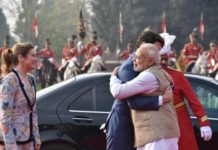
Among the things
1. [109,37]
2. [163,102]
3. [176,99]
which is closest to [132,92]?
[163,102]

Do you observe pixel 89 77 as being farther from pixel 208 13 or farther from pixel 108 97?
pixel 208 13

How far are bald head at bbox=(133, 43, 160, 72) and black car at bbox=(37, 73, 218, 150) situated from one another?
2139mm

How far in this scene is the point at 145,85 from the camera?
200 inches

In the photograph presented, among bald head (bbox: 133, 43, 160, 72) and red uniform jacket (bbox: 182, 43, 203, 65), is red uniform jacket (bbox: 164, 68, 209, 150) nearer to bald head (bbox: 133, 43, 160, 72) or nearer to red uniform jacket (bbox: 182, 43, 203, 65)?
bald head (bbox: 133, 43, 160, 72)

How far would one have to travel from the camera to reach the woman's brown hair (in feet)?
17.9

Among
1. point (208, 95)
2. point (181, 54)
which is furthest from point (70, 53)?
point (208, 95)

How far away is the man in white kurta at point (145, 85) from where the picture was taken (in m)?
5.05

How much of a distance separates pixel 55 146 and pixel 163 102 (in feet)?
7.95

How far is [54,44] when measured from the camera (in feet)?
201

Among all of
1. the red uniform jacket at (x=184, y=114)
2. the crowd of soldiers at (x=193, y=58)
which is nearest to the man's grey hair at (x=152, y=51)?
the red uniform jacket at (x=184, y=114)

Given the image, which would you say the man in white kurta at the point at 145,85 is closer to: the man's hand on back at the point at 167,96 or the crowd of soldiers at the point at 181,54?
the man's hand on back at the point at 167,96

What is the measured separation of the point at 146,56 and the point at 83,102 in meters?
2.38

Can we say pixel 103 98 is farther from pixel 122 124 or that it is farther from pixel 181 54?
pixel 181 54

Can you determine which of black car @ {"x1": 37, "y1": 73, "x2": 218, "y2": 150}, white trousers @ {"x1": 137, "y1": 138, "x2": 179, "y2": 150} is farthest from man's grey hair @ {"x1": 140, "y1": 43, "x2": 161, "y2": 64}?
black car @ {"x1": 37, "y1": 73, "x2": 218, "y2": 150}
